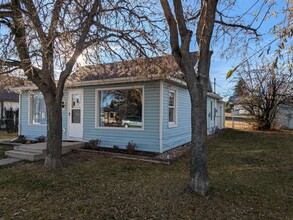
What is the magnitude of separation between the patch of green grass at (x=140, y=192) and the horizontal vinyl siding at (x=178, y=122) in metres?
1.90

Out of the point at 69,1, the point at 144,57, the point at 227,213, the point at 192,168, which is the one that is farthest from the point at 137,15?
the point at 227,213

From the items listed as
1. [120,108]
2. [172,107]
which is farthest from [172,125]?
[120,108]

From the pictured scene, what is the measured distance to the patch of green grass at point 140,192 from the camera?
10.8 feet

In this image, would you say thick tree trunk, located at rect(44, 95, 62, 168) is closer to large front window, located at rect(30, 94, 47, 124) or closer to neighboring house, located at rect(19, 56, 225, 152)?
neighboring house, located at rect(19, 56, 225, 152)

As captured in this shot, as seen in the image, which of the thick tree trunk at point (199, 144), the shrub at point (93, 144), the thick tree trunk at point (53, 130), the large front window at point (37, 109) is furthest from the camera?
the large front window at point (37, 109)

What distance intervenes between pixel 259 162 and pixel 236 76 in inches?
452

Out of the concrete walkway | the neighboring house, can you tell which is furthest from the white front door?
the concrete walkway

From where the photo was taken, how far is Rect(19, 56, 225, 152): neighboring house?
734 cm

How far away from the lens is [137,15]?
5574 millimetres

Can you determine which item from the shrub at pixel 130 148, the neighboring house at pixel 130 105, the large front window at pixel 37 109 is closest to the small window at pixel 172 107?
the neighboring house at pixel 130 105

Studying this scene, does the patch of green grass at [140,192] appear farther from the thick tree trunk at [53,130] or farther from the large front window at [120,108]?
the large front window at [120,108]

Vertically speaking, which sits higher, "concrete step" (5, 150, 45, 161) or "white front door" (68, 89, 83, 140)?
"white front door" (68, 89, 83, 140)

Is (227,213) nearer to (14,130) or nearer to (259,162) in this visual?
(259,162)

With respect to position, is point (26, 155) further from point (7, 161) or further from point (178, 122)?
point (178, 122)
